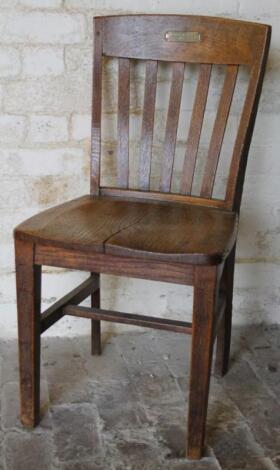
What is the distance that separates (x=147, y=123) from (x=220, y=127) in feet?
0.77

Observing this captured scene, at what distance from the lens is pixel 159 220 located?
170 cm

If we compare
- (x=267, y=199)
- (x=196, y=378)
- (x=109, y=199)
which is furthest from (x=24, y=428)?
(x=267, y=199)

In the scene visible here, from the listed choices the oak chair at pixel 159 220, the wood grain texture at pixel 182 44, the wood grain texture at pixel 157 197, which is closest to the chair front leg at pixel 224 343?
the oak chair at pixel 159 220

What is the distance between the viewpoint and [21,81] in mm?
2018

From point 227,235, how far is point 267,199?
737mm

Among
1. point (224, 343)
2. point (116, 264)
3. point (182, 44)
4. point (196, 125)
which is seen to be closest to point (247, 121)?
point (196, 125)

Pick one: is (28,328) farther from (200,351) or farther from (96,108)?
(96,108)

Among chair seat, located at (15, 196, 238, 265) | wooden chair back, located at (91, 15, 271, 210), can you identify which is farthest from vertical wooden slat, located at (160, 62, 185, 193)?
chair seat, located at (15, 196, 238, 265)

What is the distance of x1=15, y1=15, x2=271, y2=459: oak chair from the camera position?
1.52m

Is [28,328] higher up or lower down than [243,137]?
lower down

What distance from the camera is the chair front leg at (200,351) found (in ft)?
4.89

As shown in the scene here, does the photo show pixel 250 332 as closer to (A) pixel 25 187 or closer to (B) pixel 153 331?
(B) pixel 153 331

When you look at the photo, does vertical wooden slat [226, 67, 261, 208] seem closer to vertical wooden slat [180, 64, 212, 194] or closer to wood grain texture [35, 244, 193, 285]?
vertical wooden slat [180, 64, 212, 194]

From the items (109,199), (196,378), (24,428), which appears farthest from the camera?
(109,199)
